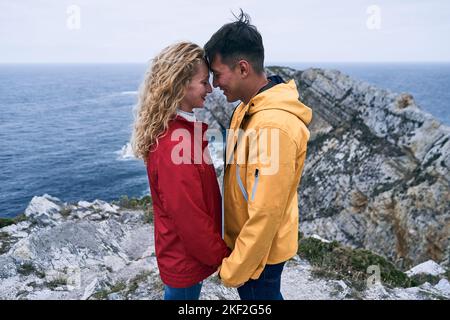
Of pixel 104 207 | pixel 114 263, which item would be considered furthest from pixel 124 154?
pixel 114 263

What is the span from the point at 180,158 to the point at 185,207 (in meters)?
0.40

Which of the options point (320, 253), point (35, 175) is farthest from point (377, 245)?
point (35, 175)

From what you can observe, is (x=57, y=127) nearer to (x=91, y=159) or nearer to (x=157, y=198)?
(x=91, y=159)

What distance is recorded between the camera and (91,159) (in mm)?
41062

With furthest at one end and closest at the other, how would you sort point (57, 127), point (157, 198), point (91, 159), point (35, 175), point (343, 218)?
point (57, 127) < point (91, 159) < point (35, 175) < point (343, 218) < point (157, 198)

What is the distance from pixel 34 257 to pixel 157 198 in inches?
293

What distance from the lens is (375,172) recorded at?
2091 centimetres

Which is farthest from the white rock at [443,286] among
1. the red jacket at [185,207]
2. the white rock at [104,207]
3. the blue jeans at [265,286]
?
the white rock at [104,207]

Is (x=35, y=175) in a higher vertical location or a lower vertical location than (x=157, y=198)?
lower

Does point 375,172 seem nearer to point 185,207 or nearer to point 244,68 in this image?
point 244,68

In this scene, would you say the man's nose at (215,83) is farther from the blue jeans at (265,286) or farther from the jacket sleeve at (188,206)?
the blue jeans at (265,286)

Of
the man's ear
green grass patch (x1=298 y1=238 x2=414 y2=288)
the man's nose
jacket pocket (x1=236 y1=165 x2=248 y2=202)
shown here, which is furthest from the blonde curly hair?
green grass patch (x1=298 y1=238 x2=414 y2=288)

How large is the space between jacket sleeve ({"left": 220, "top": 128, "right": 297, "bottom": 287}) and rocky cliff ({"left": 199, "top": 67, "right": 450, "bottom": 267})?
1511 cm
